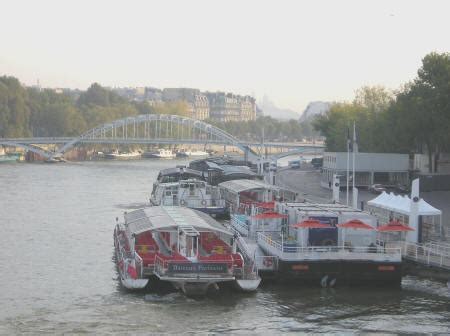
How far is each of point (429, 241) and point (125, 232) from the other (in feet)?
33.2

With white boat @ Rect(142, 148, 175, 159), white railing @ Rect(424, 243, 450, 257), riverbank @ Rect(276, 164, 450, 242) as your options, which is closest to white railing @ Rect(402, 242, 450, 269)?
white railing @ Rect(424, 243, 450, 257)

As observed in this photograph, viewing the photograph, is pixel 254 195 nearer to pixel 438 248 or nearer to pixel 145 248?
pixel 438 248

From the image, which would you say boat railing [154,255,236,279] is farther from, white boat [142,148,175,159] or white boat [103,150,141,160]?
white boat [142,148,175,159]

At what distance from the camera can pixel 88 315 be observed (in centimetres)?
2470

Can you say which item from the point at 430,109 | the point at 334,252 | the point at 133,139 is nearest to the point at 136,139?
the point at 133,139

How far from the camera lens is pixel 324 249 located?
27.9m

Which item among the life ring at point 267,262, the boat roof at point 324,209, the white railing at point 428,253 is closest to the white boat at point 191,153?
the boat roof at point 324,209

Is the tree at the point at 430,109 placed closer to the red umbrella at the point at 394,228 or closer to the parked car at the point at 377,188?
the parked car at the point at 377,188

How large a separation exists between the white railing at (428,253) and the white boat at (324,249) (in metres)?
0.91

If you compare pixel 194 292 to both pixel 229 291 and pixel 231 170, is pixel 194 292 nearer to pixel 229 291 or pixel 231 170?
pixel 229 291

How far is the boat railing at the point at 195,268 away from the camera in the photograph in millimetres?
25469

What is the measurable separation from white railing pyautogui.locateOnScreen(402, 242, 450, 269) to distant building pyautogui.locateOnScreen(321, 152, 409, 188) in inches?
1209

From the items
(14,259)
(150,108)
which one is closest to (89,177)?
(14,259)

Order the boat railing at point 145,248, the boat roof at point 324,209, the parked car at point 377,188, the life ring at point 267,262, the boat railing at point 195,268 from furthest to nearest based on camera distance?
the parked car at point 377,188 < the boat roof at point 324,209 < the life ring at point 267,262 < the boat railing at point 145,248 < the boat railing at point 195,268
